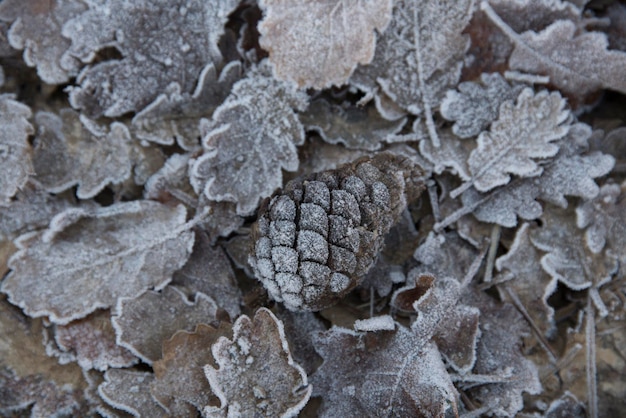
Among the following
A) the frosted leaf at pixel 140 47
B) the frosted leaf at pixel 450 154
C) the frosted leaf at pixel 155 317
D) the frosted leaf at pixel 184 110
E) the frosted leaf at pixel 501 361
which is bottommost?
the frosted leaf at pixel 501 361

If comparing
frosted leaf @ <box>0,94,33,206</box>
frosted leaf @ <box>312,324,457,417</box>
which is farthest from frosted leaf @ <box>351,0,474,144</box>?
frosted leaf @ <box>0,94,33,206</box>

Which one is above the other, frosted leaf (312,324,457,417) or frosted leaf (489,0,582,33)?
frosted leaf (489,0,582,33)

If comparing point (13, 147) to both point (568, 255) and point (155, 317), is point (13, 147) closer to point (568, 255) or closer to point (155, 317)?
point (155, 317)

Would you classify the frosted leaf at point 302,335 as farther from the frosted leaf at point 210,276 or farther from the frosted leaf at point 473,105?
the frosted leaf at point 473,105

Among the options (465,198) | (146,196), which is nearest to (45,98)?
(146,196)

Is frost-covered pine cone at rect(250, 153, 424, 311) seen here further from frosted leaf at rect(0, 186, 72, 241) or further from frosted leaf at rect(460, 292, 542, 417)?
frosted leaf at rect(0, 186, 72, 241)

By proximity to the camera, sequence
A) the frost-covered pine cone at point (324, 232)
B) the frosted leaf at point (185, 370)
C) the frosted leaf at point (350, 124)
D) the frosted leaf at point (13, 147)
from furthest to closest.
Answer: the frosted leaf at point (350, 124), the frosted leaf at point (13, 147), the frosted leaf at point (185, 370), the frost-covered pine cone at point (324, 232)

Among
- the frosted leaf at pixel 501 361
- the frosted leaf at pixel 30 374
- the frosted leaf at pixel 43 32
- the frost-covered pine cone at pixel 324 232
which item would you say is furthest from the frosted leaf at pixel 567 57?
the frosted leaf at pixel 30 374

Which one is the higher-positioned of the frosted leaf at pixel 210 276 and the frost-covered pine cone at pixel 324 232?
the frost-covered pine cone at pixel 324 232
